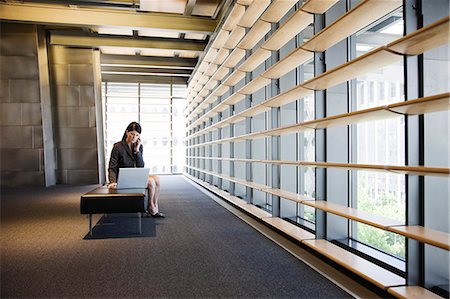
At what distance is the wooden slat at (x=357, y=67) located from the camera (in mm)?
2090

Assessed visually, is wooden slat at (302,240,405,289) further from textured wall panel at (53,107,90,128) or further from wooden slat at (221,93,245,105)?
textured wall panel at (53,107,90,128)

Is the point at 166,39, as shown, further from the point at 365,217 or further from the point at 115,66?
the point at 365,217

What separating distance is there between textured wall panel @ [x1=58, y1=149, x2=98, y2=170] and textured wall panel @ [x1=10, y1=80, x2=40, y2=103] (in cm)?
170

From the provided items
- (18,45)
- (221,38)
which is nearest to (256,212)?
(221,38)

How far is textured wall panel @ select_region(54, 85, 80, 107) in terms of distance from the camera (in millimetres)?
9969

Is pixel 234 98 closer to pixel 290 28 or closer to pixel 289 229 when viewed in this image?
pixel 290 28

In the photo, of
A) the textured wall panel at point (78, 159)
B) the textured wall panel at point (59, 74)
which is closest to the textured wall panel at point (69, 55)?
the textured wall panel at point (59, 74)

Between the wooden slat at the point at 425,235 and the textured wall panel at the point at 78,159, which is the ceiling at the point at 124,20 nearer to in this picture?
the textured wall panel at the point at 78,159

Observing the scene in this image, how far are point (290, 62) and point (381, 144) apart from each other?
43.6 inches

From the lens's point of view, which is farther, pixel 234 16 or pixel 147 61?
pixel 147 61

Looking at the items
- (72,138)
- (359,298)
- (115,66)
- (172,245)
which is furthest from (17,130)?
(359,298)

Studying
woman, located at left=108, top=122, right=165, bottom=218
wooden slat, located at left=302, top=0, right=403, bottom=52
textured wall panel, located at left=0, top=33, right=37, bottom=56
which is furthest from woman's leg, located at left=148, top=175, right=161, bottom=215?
textured wall panel, located at left=0, top=33, right=37, bottom=56

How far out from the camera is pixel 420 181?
6.74 feet

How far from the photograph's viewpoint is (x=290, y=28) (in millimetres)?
3354
